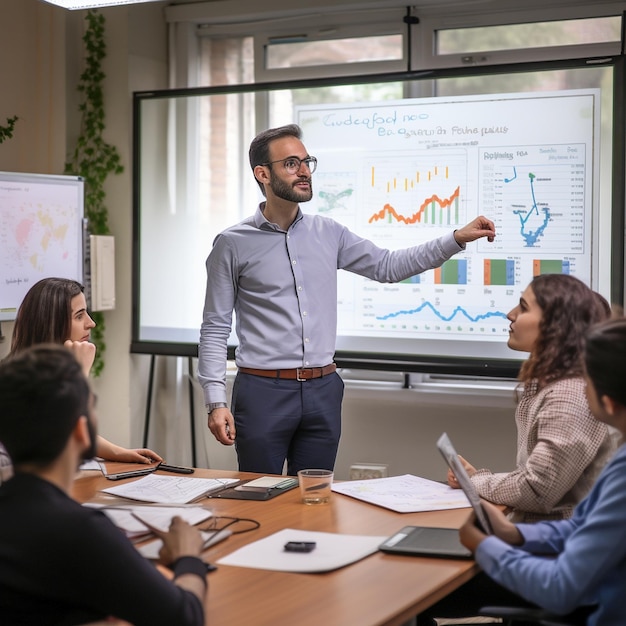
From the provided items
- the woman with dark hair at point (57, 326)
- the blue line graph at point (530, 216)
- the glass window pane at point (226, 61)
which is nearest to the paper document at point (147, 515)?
the woman with dark hair at point (57, 326)

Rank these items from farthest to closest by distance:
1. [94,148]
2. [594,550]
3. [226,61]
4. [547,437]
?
[226,61]
[94,148]
[547,437]
[594,550]

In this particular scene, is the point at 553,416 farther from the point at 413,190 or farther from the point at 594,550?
the point at 413,190

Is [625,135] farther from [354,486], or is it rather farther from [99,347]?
[99,347]

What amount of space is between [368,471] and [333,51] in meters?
1.99

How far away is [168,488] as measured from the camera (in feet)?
8.01

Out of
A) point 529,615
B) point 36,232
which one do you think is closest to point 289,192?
point 36,232

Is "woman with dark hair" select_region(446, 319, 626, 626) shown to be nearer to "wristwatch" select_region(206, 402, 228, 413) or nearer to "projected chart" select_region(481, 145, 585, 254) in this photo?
"wristwatch" select_region(206, 402, 228, 413)

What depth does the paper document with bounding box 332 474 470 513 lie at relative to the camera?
89.5 inches

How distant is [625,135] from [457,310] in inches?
38.2

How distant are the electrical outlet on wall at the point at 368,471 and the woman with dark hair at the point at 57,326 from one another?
1.63 metres

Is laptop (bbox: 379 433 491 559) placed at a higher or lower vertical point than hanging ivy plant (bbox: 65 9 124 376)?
lower

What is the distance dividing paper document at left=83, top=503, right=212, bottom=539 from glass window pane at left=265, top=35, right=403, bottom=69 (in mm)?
2781

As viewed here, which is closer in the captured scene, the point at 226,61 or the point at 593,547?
the point at 593,547

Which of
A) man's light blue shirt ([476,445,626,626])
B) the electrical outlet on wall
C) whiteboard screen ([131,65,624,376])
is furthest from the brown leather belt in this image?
man's light blue shirt ([476,445,626,626])
